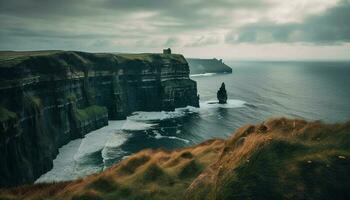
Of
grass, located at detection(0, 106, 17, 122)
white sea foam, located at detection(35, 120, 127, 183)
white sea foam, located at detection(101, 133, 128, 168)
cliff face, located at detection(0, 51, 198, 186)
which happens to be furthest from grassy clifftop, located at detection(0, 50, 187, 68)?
white sea foam, located at detection(101, 133, 128, 168)

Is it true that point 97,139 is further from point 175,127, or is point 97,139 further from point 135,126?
point 175,127

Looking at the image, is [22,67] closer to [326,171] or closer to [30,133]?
[30,133]

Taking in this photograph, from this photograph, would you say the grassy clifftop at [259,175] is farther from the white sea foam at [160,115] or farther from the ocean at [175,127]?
the white sea foam at [160,115]

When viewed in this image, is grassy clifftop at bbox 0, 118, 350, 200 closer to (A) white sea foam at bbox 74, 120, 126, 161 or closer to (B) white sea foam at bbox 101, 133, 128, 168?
(B) white sea foam at bbox 101, 133, 128, 168

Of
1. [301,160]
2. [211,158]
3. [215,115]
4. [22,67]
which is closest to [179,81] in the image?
[215,115]

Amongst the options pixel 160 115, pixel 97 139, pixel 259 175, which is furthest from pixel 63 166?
pixel 160 115

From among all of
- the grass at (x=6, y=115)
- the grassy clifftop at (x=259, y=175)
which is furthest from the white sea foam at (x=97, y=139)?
the grassy clifftop at (x=259, y=175)
